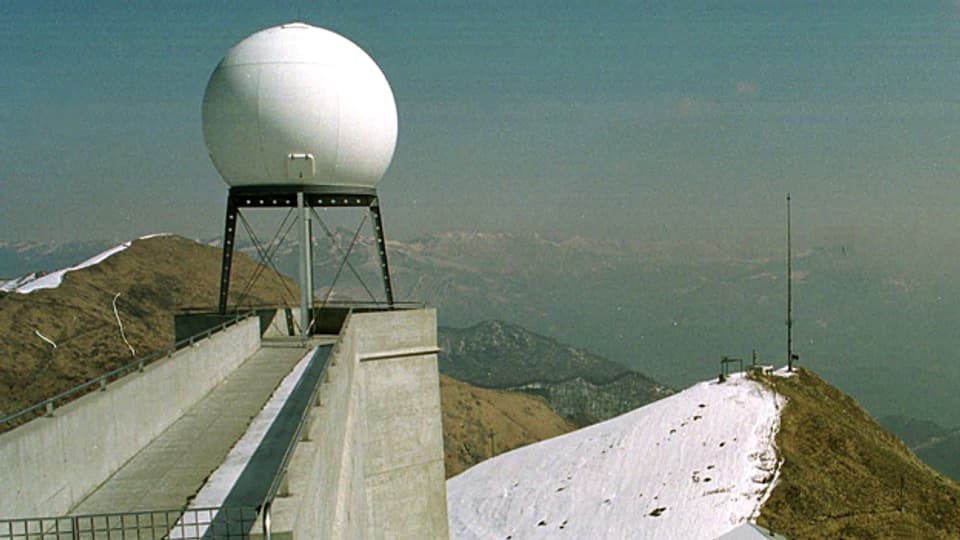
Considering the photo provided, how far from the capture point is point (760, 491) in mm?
36312

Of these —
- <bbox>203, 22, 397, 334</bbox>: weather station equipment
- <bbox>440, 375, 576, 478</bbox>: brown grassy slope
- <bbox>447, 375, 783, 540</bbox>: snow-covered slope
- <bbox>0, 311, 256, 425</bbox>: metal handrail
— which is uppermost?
<bbox>203, 22, 397, 334</bbox>: weather station equipment

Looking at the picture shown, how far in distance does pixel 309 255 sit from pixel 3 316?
37.7 m

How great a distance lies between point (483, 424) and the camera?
79750mm

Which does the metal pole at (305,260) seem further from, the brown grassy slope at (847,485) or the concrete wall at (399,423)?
the brown grassy slope at (847,485)

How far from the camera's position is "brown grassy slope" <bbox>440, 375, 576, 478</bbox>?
7506cm

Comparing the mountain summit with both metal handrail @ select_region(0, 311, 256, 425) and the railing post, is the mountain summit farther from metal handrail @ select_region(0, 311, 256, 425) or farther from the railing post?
the railing post

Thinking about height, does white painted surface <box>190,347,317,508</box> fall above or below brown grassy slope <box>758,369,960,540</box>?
above

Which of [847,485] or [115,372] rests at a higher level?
[115,372]

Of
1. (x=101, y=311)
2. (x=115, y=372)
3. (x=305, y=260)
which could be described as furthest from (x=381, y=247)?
(x=101, y=311)

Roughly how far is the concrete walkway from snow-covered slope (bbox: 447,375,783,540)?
22200mm

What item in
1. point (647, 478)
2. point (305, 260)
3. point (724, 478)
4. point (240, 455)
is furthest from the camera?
point (647, 478)

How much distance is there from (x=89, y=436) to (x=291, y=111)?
13.5 metres

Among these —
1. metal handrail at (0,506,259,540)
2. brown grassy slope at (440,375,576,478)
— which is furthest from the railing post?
brown grassy slope at (440,375,576,478)

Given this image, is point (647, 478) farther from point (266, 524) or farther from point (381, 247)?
point (266, 524)
